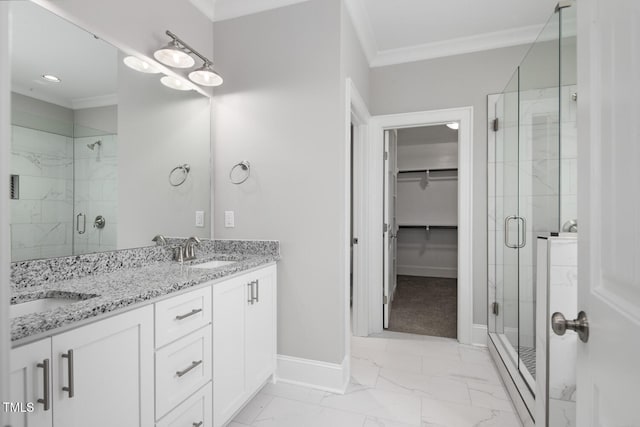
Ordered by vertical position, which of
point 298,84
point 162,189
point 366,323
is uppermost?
point 298,84

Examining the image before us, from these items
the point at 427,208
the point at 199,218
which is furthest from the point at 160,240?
the point at 427,208

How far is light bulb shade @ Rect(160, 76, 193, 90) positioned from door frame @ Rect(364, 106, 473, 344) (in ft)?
5.31

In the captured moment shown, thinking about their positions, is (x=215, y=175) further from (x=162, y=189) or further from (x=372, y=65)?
(x=372, y=65)

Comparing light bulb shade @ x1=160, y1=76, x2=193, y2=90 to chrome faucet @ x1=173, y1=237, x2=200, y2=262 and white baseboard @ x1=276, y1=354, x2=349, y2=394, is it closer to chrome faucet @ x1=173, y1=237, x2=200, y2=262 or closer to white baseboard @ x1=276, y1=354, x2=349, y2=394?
chrome faucet @ x1=173, y1=237, x2=200, y2=262

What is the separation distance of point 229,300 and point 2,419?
4.42ft

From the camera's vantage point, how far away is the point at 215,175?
2391 millimetres

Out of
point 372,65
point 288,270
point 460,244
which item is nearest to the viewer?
point 288,270

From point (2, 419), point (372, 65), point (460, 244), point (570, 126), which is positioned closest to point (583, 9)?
point (570, 126)

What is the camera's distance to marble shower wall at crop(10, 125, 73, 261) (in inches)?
50.8

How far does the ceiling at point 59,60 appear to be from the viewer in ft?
4.33

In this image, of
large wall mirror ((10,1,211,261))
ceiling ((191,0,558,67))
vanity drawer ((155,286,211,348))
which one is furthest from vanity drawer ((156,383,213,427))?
ceiling ((191,0,558,67))

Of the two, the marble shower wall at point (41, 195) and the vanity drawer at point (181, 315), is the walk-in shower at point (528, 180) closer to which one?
the vanity drawer at point (181, 315)

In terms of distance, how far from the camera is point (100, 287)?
1.29 m

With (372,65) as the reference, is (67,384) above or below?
below
